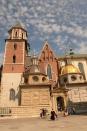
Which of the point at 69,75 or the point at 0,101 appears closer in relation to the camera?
the point at 0,101

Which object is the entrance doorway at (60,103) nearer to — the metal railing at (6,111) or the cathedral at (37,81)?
the cathedral at (37,81)

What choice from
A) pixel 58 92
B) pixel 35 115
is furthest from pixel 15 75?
pixel 35 115

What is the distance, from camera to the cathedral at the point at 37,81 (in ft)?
127

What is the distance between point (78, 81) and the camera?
44125mm

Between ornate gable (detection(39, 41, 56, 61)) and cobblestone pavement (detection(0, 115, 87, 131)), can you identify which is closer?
cobblestone pavement (detection(0, 115, 87, 131))

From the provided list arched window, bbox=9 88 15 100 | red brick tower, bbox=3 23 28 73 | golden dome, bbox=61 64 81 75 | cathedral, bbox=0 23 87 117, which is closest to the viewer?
cathedral, bbox=0 23 87 117

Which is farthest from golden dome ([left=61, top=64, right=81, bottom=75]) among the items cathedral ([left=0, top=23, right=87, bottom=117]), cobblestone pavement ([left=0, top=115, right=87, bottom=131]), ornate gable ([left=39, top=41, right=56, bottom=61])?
cobblestone pavement ([left=0, top=115, right=87, bottom=131])

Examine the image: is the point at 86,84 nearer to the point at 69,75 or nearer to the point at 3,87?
the point at 69,75

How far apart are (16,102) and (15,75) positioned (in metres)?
6.00

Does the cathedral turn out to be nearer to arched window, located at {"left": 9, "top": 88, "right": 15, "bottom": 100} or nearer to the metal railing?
arched window, located at {"left": 9, "top": 88, "right": 15, "bottom": 100}

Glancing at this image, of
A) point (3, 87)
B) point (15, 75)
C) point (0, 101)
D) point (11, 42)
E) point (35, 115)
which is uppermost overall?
point (11, 42)

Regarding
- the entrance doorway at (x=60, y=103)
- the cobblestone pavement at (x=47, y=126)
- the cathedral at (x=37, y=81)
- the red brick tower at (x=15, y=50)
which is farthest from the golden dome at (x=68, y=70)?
the cobblestone pavement at (x=47, y=126)

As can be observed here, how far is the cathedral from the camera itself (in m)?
38.7

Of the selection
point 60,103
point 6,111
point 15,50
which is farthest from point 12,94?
point 15,50
